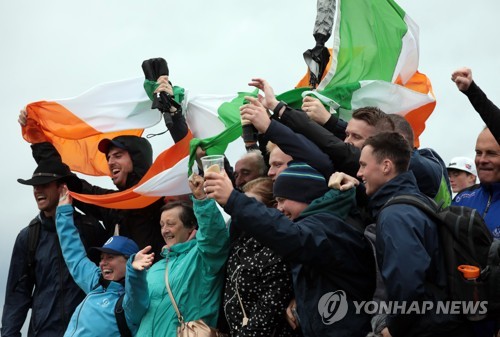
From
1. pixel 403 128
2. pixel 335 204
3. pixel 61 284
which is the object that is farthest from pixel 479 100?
pixel 61 284

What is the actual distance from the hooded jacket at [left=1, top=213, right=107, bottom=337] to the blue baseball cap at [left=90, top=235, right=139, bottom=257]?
1.92 ft

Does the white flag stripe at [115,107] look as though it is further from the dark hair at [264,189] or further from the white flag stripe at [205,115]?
the dark hair at [264,189]

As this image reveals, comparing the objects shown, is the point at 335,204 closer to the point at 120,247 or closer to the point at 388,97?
the point at 388,97

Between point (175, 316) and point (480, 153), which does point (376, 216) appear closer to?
point (480, 153)

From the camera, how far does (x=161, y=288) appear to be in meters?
6.71

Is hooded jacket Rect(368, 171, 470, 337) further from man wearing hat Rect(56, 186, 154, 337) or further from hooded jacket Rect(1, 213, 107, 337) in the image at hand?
hooded jacket Rect(1, 213, 107, 337)

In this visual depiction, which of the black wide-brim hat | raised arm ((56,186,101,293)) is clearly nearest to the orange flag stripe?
raised arm ((56,186,101,293))

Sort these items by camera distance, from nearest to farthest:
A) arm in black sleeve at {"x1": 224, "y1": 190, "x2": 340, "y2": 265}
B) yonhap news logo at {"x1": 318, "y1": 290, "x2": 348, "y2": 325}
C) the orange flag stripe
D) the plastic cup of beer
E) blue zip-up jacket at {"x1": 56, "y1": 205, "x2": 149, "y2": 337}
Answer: arm in black sleeve at {"x1": 224, "y1": 190, "x2": 340, "y2": 265} → yonhap news logo at {"x1": 318, "y1": 290, "x2": 348, "y2": 325} → the plastic cup of beer → blue zip-up jacket at {"x1": 56, "y1": 205, "x2": 149, "y2": 337} → the orange flag stripe

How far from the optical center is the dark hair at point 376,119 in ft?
19.1

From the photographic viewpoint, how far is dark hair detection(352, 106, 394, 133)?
5824 mm

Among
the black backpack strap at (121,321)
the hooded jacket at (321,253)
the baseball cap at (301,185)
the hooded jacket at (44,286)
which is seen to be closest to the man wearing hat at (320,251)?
the hooded jacket at (321,253)

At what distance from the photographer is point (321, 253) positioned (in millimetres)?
5086

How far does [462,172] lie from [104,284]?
4.38m

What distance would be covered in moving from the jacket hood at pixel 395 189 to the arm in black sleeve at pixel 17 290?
166 inches
